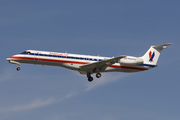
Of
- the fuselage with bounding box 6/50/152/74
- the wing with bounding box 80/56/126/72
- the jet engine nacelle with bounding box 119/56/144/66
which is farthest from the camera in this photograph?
the jet engine nacelle with bounding box 119/56/144/66

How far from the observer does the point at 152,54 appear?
46500 mm

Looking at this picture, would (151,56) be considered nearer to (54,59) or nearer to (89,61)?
(89,61)

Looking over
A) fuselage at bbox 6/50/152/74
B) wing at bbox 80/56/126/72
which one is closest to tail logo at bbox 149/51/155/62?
wing at bbox 80/56/126/72

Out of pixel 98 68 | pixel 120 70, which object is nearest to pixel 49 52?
pixel 98 68

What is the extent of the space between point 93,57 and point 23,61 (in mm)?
9514

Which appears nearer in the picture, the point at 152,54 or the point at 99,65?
the point at 99,65

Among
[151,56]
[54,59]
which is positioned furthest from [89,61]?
[151,56]

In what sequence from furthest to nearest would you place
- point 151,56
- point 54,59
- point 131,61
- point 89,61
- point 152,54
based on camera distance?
point 152,54 → point 151,56 → point 131,61 → point 89,61 → point 54,59

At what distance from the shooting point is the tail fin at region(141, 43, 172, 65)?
46000mm

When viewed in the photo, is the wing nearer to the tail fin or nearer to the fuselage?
the fuselage

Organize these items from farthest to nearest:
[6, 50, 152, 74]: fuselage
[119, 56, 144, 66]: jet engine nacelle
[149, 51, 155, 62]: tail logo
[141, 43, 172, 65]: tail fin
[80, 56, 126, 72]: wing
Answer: [149, 51, 155, 62]: tail logo → [141, 43, 172, 65]: tail fin → [119, 56, 144, 66]: jet engine nacelle → [80, 56, 126, 72]: wing → [6, 50, 152, 74]: fuselage

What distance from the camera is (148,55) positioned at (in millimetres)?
46281

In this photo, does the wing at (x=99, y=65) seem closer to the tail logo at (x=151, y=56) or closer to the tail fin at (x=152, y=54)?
the tail fin at (x=152, y=54)

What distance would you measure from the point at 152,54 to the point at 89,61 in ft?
34.1
